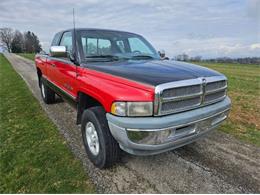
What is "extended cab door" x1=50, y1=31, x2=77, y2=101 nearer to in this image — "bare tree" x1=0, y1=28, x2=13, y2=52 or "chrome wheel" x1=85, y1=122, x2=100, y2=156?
"chrome wheel" x1=85, y1=122, x2=100, y2=156

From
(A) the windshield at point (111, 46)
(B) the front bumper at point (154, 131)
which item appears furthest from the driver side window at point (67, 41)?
(B) the front bumper at point (154, 131)

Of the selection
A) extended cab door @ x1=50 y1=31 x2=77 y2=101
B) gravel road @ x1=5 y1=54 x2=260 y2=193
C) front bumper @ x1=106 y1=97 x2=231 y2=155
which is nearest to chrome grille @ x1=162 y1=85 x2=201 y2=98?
front bumper @ x1=106 y1=97 x2=231 y2=155

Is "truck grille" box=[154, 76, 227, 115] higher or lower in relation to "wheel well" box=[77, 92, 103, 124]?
higher

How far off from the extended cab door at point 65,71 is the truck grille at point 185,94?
176 cm

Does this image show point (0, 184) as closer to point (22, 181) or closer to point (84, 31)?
point (22, 181)

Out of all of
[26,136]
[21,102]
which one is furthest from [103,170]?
[21,102]

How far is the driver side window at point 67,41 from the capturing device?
3945 mm

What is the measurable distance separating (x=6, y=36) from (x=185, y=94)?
4196 inches

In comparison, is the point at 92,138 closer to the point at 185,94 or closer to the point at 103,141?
the point at 103,141

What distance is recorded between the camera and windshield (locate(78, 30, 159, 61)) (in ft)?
11.8

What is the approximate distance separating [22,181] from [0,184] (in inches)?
10.4

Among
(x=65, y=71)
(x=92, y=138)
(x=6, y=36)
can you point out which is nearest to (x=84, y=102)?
(x=92, y=138)

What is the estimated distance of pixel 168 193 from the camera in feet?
8.39

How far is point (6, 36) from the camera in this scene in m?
91.6
